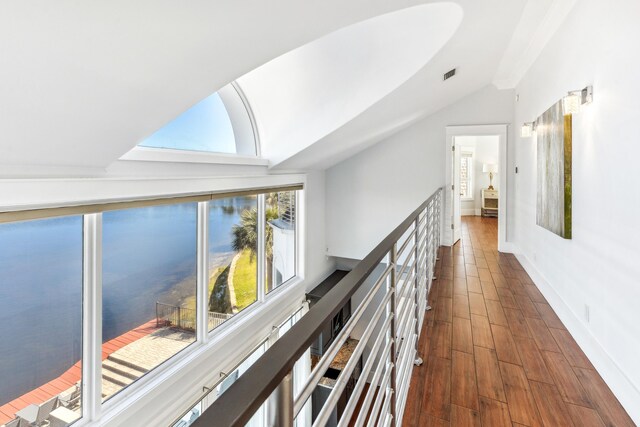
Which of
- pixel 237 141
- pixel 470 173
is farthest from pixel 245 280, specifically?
pixel 470 173

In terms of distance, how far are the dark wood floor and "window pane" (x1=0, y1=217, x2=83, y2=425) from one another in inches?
87.7

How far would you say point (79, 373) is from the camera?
7.74 feet

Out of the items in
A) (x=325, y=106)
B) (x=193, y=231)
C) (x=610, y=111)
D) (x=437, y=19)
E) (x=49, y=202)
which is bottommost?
(x=193, y=231)

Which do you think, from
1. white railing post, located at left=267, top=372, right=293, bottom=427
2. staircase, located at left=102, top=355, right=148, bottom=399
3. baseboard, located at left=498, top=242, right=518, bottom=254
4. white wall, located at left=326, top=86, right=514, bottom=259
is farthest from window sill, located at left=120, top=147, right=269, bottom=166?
baseboard, located at left=498, top=242, right=518, bottom=254

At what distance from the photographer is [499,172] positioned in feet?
16.6

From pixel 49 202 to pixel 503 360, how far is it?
286 centimetres

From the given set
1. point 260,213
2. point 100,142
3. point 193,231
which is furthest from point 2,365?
point 260,213

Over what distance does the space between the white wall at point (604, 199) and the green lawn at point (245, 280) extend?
313 cm

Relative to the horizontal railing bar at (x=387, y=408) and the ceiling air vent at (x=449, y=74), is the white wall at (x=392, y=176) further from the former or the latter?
the horizontal railing bar at (x=387, y=408)

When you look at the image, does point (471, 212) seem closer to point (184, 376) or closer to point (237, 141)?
point (237, 141)

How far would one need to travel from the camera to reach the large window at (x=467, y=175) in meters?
9.10

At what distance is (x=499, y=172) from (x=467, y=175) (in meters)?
4.27

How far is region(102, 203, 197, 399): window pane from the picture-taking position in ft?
8.46

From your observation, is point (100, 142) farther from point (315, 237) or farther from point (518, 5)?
point (315, 237)
